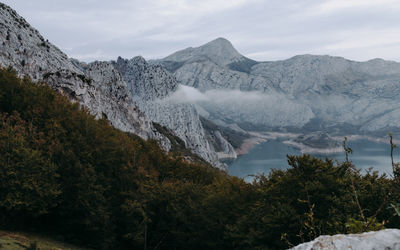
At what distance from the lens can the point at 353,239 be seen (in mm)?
6258

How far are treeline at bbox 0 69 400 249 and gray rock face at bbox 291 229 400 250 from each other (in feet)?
67.0

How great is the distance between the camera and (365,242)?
614cm

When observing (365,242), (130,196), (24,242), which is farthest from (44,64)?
(365,242)

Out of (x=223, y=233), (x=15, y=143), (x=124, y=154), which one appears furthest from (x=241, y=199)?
(x=15, y=143)

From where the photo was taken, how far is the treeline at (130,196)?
95.8 feet

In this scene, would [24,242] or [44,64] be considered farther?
[44,64]

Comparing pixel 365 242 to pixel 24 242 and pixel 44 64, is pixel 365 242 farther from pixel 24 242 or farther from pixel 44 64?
pixel 44 64

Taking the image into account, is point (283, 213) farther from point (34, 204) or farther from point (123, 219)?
point (34, 204)

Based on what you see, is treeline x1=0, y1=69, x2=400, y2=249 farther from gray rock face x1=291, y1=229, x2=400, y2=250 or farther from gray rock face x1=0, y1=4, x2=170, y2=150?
gray rock face x1=0, y1=4, x2=170, y2=150

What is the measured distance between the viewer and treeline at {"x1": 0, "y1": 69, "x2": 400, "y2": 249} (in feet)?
95.8

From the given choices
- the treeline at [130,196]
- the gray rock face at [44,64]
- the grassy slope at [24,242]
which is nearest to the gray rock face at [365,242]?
the treeline at [130,196]

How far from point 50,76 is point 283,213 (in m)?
75.2

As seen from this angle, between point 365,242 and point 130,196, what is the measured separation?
35.1 meters

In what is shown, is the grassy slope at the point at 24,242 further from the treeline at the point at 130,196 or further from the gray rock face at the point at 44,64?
the gray rock face at the point at 44,64
